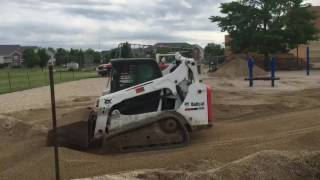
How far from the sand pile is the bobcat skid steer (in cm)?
283

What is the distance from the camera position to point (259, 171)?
314 inches

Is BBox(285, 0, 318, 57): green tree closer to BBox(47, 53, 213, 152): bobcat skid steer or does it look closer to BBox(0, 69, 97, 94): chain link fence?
BBox(0, 69, 97, 94): chain link fence

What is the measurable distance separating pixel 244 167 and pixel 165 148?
11.0 feet

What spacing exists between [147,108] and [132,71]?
0.86 meters

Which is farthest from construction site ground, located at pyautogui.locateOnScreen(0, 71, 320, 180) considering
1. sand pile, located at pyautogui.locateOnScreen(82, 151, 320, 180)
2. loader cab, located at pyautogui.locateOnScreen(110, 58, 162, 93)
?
loader cab, located at pyautogui.locateOnScreen(110, 58, 162, 93)

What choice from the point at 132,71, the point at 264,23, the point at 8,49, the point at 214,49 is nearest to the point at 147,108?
the point at 132,71

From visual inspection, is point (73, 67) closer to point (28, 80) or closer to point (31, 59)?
point (31, 59)

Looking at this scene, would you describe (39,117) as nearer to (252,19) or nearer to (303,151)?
(303,151)

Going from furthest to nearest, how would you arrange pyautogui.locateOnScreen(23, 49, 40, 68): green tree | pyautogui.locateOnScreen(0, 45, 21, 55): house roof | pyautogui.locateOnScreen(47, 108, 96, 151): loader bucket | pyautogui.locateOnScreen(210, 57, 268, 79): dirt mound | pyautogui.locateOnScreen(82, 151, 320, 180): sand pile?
pyautogui.locateOnScreen(0, 45, 21, 55): house roof → pyautogui.locateOnScreen(23, 49, 40, 68): green tree → pyautogui.locateOnScreen(210, 57, 268, 79): dirt mound → pyautogui.locateOnScreen(47, 108, 96, 151): loader bucket → pyautogui.locateOnScreen(82, 151, 320, 180): sand pile

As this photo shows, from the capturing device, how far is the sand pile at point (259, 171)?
7.73 metres

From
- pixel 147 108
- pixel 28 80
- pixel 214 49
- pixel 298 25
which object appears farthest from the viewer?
pixel 214 49

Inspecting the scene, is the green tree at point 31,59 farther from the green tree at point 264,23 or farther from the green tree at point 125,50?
the green tree at point 125,50

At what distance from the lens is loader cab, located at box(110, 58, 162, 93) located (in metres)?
11.7

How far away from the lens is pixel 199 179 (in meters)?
7.51
